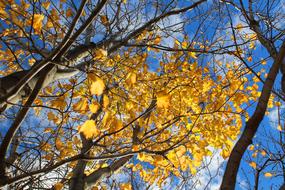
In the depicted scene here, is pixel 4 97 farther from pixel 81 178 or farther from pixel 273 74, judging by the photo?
pixel 81 178

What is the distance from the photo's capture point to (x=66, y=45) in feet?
5.72

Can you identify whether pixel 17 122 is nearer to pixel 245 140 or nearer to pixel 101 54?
pixel 101 54

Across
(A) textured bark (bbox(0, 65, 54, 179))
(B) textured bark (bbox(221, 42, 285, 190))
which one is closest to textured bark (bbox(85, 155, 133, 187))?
(A) textured bark (bbox(0, 65, 54, 179))

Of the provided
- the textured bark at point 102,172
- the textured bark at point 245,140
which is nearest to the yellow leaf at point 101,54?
the textured bark at point 245,140

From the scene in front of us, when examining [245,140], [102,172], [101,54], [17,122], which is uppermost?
[101,54]

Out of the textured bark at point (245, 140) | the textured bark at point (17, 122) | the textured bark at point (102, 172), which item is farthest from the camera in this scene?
the textured bark at point (102, 172)

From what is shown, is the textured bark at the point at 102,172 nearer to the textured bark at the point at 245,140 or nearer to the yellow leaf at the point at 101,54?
the yellow leaf at the point at 101,54

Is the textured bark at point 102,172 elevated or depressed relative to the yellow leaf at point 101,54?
depressed

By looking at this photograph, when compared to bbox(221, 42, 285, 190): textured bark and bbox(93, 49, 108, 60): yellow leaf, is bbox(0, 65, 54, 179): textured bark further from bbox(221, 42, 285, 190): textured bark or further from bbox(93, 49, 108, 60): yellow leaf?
bbox(221, 42, 285, 190): textured bark

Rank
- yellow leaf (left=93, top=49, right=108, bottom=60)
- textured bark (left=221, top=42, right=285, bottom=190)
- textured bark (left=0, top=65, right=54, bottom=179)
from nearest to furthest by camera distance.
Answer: textured bark (left=221, top=42, right=285, bottom=190) → textured bark (left=0, top=65, right=54, bottom=179) → yellow leaf (left=93, top=49, right=108, bottom=60)

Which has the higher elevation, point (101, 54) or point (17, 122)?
point (101, 54)

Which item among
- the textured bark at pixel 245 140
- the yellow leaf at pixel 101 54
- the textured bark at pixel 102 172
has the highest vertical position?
the yellow leaf at pixel 101 54

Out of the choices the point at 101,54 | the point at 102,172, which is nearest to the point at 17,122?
the point at 101,54

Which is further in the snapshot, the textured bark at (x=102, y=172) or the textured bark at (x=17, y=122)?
the textured bark at (x=102, y=172)
